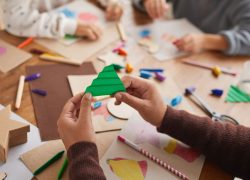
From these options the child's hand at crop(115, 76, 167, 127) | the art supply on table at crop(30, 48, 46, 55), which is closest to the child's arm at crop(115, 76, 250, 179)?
the child's hand at crop(115, 76, 167, 127)

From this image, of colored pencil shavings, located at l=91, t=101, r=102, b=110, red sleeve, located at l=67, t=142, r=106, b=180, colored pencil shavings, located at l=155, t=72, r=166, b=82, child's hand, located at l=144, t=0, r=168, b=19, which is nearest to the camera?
red sleeve, located at l=67, t=142, r=106, b=180

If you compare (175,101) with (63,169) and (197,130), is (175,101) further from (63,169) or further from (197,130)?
(63,169)

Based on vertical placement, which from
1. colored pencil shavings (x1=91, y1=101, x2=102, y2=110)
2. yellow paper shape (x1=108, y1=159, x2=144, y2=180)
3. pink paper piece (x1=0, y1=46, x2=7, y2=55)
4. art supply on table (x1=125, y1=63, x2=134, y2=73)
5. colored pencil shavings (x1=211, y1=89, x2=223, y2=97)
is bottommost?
yellow paper shape (x1=108, y1=159, x2=144, y2=180)

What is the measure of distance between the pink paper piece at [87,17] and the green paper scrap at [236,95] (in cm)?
50

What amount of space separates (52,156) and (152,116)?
0.76 ft

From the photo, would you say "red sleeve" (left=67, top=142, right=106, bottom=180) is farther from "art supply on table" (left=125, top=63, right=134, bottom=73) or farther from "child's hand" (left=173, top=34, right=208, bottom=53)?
"child's hand" (left=173, top=34, right=208, bottom=53)

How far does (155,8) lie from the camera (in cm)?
115

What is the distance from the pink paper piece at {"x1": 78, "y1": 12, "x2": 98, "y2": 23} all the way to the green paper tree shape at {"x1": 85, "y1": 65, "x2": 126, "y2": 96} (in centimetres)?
47

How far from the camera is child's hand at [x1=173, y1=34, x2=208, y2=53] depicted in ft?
3.41

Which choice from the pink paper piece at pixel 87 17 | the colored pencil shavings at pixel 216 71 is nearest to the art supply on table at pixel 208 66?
the colored pencil shavings at pixel 216 71

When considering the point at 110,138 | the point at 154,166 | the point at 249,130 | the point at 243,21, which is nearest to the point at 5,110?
the point at 110,138

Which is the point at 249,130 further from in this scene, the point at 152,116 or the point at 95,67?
the point at 95,67

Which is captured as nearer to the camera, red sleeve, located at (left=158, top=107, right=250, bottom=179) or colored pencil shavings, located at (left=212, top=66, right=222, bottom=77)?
red sleeve, located at (left=158, top=107, right=250, bottom=179)

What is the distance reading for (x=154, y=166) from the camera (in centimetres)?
70
